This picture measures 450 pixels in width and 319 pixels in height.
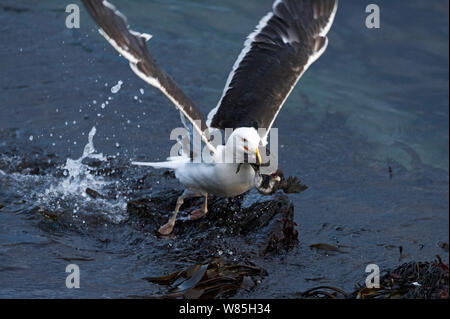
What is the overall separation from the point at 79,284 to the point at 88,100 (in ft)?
10.9

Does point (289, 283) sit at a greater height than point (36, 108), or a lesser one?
lesser

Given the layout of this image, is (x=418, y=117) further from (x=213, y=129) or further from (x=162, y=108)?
(x=213, y=129)

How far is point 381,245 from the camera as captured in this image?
18.0ft

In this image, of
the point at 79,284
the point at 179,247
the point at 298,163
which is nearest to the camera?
the point at 79,284

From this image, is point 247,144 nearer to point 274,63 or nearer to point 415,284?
point 274,63

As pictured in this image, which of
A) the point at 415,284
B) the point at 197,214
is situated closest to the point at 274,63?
the point at 197,214

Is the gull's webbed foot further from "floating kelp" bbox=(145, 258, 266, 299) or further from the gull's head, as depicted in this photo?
the gull's head

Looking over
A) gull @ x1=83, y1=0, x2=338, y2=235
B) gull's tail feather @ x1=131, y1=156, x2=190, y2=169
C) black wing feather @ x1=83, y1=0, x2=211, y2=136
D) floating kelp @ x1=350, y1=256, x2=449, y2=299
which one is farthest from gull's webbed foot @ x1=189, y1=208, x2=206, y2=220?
floating kelp @ x1=350, y1=256, x2=449, y2=299

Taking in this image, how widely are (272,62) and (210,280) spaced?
204 cm

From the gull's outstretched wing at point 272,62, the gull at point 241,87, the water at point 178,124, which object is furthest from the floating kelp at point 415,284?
the gull's outstretched wing at point 272,62

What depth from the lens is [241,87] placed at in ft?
17.9

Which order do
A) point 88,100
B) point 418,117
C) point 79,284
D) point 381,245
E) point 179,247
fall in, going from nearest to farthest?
point 79,284
point 179,247
point 381,245
point 88,100
point 418,117

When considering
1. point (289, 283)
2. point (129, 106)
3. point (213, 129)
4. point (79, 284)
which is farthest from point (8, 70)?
point (289, 283)

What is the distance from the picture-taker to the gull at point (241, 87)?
179 inches
